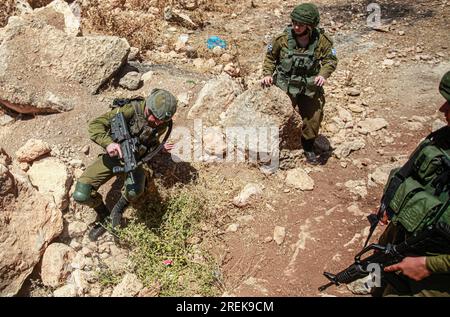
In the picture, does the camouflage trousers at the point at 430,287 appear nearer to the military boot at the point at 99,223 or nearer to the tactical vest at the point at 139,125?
the tactical vest at the point at 139,125

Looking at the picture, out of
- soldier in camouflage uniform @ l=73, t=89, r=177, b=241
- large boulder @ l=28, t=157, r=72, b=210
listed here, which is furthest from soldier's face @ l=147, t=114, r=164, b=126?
large boulder @ l=28, t=157, r=72, b=210

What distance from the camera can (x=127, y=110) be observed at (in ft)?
11.6

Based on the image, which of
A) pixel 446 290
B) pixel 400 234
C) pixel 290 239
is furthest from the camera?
pixel 290 239

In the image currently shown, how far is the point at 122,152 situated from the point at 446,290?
8.61 feet

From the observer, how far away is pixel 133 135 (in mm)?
3545

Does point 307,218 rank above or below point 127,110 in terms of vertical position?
below

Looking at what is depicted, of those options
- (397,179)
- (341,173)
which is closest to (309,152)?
(341,173)

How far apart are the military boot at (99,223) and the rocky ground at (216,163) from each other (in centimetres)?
8

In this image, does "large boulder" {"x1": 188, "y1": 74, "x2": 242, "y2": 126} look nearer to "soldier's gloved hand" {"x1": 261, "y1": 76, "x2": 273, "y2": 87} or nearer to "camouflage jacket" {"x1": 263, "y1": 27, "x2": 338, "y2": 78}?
"soldier's gloved hand" {"x1": 261, "y1": 76, "x2": 273, "y2": 87}

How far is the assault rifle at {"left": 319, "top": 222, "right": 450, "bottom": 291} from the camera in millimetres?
2562

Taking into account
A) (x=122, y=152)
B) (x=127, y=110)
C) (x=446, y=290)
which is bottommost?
(x=446, y=290)

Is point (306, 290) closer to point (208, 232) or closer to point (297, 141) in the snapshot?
point (208, 232)
